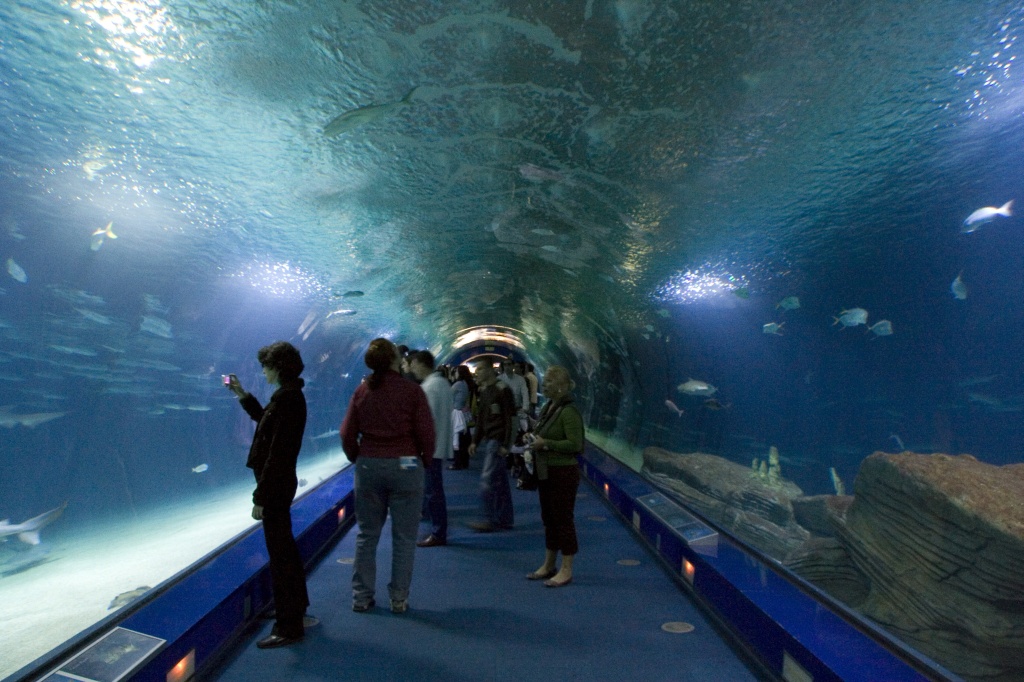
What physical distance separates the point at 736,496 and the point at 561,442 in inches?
317

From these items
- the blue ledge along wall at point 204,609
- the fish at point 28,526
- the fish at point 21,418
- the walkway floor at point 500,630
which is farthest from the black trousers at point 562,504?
the fish at point 21,418

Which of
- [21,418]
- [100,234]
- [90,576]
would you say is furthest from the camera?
[21,418]

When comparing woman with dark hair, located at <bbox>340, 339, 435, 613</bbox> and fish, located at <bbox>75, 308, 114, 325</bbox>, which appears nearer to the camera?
woman with dark hair, located at <bbox>340, 339, 435, 613</bbox>

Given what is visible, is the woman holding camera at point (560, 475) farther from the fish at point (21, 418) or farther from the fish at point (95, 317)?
the fish at point (21, 418)

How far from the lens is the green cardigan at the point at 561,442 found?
14.6 ft

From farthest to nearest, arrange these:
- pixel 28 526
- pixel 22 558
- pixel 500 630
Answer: pixel 22 558 → pixel 28 526 → pixel 500 630

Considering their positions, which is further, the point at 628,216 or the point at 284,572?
the point at 628,216

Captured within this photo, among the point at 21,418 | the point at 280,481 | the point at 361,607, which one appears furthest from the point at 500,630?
the point at 21,418

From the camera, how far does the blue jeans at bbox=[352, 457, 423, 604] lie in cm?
380

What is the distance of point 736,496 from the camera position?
11055 millimetres

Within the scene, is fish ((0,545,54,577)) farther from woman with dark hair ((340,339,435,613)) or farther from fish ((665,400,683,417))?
fish ((665,400,683,417))

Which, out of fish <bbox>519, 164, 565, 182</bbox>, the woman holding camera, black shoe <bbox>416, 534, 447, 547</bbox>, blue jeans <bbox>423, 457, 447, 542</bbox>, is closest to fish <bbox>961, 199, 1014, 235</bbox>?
the woman holding camera

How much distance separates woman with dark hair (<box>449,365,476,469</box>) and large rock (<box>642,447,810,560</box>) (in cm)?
391

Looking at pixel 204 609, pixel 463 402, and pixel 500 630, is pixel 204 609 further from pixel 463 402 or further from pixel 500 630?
pixel 463 402
